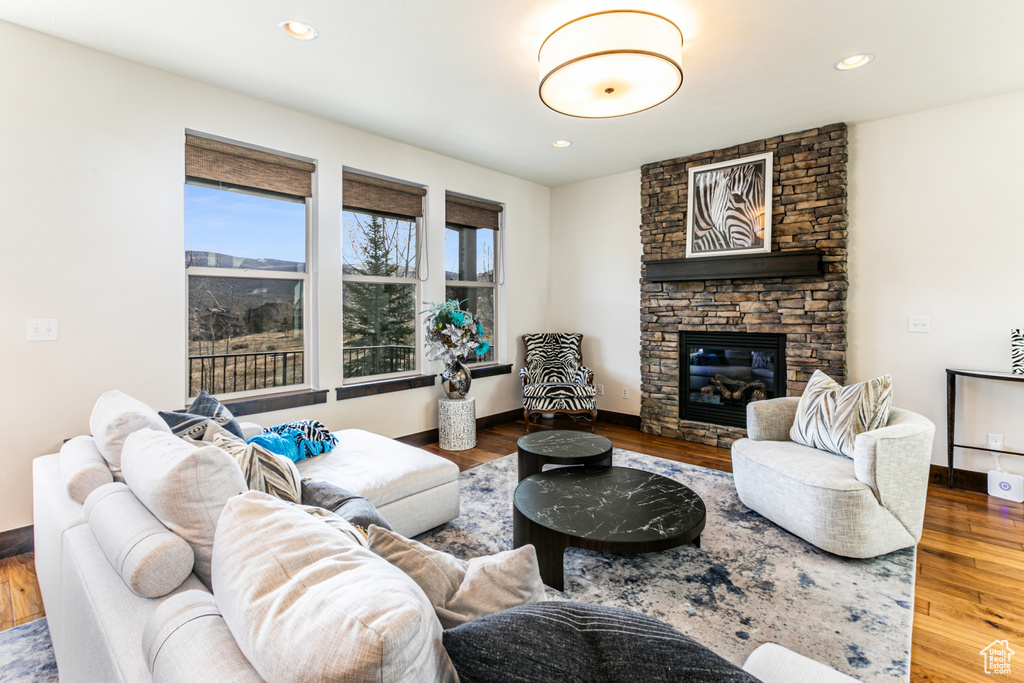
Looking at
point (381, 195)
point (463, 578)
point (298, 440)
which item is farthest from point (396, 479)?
point (381, 195)

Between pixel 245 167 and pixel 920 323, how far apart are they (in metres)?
4.98

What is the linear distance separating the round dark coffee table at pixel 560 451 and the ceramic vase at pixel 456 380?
1.26 m

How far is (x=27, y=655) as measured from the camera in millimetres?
1754

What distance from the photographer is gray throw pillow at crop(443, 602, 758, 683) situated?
2.17ft

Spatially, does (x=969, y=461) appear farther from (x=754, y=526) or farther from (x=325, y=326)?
(x=325, y=326)

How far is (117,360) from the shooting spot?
9.11 feet

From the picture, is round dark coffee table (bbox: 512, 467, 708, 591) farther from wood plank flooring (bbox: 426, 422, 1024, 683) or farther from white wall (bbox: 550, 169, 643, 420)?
white wall (bbox: 550, 169, 643, 420)

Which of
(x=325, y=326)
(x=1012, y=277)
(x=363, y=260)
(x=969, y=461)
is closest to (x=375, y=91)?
(x=363, y=260)

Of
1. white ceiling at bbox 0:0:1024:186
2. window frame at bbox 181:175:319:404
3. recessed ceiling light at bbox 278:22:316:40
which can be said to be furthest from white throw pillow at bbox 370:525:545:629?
window frame at bbox 181:175:319:404

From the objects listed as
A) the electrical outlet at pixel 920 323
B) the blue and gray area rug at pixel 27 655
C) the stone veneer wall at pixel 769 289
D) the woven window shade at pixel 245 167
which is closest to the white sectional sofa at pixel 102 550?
the blue and gray area rug at pixel 27 655

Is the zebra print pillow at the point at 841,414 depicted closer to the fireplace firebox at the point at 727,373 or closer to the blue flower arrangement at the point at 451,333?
the fireplace firebox at the point at 727,373

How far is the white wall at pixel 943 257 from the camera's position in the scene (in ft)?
10.8

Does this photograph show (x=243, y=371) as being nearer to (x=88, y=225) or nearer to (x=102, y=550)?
(x=88, y=225)

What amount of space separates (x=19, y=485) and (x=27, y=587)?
589 mm
